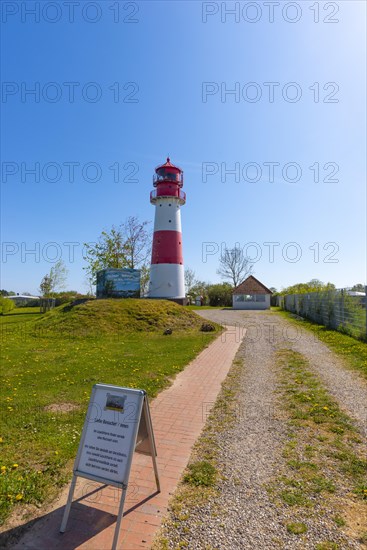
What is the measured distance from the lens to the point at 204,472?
4.27 m

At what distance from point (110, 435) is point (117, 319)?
1593cm

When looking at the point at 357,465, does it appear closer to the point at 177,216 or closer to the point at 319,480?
the point at 319,480

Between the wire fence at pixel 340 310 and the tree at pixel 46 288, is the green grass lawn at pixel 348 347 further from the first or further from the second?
the tree at pixel 46 288

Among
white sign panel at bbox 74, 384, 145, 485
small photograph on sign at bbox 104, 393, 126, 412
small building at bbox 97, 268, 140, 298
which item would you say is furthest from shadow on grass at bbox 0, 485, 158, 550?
small building at bbox 97, 268, 140, 298

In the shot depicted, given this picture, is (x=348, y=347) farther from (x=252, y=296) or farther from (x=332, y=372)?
(x=252, y=296)

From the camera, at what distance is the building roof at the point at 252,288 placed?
44094 millimetres

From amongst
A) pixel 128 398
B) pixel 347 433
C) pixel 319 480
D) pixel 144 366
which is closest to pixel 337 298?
pixel 144 366

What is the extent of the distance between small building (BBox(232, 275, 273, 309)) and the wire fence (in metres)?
16.5

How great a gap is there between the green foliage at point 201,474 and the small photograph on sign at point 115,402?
1.51 meters

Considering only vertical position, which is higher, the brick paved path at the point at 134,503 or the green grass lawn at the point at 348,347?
the green grass lawn at the point at 348,347

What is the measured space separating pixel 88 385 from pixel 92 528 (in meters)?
4.90

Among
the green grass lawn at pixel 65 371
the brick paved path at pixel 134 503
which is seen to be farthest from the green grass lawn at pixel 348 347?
the brick paved path at pixel 134 503

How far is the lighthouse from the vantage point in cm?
2827

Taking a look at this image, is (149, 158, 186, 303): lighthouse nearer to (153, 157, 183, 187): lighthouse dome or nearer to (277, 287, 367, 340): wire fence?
(153, 157, 183, 187): lighthouse dome
